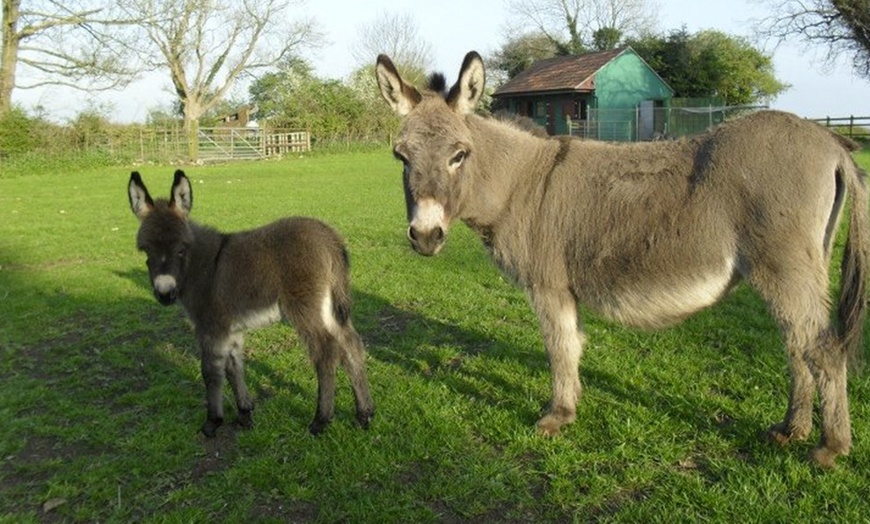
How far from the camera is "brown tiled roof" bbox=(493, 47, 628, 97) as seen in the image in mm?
44625

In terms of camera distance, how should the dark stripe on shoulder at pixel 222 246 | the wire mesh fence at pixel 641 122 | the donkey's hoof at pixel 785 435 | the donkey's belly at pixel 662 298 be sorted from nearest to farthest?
the donkey's belly at pixel 662 298 → the donkey's hoof at pixel 785 435 → the dark stripe on shoulder at pixel 222 246 → the wire mesh fence at pixel 641 122

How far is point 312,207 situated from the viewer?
16.8 metres

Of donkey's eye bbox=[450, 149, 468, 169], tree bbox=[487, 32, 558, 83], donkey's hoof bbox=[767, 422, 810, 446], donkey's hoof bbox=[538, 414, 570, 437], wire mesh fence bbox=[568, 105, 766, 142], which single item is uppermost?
tree bbox=[487, 32, 558, 83]

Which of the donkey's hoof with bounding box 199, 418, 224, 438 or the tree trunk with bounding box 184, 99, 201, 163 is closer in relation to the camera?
the donkey's hoof with bounding box 199, 418, 224, 438

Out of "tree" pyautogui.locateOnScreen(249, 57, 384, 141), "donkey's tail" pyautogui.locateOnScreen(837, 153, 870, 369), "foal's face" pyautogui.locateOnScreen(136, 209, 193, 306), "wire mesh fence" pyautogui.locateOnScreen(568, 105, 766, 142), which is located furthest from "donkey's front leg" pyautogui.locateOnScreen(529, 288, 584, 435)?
"tree" pyautogui.locateOnScreen(249, 57, 384, 141)

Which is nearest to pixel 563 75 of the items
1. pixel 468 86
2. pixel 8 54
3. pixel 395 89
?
pixel 8 54

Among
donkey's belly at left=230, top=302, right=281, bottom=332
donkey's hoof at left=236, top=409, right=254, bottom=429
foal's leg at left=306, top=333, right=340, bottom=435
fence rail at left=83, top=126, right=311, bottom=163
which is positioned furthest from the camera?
fence rail at left=83, top=126, right=311, bottom=163

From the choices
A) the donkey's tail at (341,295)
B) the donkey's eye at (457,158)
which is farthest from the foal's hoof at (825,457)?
the donkey's tail at (341,295)

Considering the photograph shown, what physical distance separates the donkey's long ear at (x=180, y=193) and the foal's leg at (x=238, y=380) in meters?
1.19

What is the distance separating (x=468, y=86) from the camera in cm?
462

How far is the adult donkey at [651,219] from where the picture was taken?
3.83m

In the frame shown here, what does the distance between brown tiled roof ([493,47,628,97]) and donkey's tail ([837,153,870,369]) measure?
1671 inches

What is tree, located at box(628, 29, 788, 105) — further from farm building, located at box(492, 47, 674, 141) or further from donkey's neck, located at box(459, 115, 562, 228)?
donkey's neck, located at box(459, 115, 562, 228)

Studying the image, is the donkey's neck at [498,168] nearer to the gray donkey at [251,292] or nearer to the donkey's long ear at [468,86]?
the donkey's long ear at [468,86]
